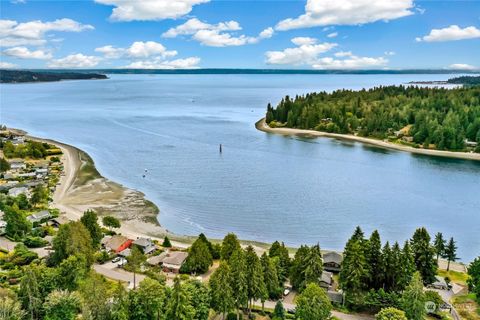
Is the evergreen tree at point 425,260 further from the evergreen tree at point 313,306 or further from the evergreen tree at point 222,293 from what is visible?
the evergreen tree at point 222,293

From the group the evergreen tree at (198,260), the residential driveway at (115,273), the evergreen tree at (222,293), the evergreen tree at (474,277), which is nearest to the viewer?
the evergreen tree at (222,293)

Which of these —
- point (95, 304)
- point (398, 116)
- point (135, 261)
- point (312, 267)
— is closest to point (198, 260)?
point (135, 261)

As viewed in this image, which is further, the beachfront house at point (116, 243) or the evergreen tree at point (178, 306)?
the beachfront house at point (116, 243)

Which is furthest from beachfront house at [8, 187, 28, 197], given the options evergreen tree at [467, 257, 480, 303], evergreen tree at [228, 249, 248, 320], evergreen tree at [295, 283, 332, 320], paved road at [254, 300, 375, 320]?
evergreen tree at [467, 257, 480, 303]

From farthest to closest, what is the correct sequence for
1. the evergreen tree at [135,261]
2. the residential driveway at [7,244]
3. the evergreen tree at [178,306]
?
the residential driveway at [7,244], the evergreen tree at [135,261], the evergreen tree at [178,306]

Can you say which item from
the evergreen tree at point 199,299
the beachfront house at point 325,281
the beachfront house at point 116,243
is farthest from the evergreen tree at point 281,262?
the beachfront house at point 116,243

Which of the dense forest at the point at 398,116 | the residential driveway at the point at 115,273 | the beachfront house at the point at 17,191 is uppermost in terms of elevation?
the dense forest at the point at 398,116

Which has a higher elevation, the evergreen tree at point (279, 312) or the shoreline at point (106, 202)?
the evergreen tree at point (279, 312)
